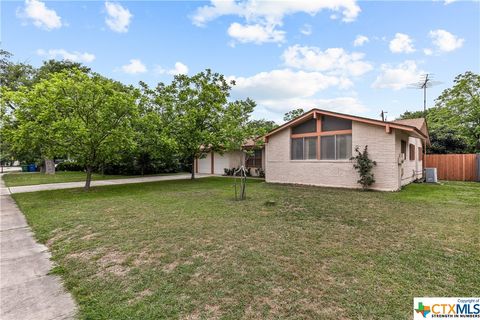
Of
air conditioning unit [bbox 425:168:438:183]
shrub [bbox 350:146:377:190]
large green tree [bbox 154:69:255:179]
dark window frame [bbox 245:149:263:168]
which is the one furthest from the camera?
dark window frame [bbox 245:149:263:168]

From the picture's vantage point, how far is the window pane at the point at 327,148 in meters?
11.4

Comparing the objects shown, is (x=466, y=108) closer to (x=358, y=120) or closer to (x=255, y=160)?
(x=358, y=120)

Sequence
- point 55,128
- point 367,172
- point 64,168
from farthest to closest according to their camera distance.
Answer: point 64,168, point 367,172, point 55,128

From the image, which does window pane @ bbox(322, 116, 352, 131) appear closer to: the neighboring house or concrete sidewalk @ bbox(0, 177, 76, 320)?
the neighboring house

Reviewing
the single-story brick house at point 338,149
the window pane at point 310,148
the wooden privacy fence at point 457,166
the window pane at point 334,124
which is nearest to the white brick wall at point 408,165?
the single-story brick house at point 338,149

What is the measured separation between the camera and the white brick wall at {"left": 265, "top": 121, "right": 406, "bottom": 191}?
32.6 feet

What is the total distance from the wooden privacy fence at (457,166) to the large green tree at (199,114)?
12348mm

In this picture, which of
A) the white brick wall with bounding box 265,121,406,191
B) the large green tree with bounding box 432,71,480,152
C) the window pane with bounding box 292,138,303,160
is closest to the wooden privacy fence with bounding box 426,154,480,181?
the large green tree with bounding box 432,71,480,152

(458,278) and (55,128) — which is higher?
(55,128)

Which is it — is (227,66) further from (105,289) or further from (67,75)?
(105,289)

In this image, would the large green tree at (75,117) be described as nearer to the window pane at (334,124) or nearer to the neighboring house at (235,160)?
the neighboring house at (235,160)

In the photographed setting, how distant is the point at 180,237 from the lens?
14.9 feet

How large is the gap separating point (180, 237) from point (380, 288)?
11.1ft

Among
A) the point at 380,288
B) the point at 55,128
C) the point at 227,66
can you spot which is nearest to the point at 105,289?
the point at 380,288
